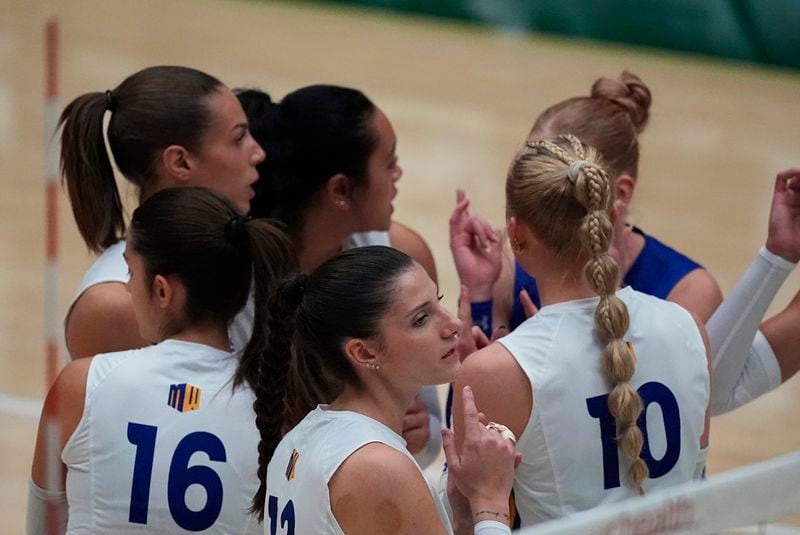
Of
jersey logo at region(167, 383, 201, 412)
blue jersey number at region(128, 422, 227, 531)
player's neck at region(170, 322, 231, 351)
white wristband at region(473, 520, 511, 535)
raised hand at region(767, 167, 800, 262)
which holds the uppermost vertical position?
raised hand at region(767, 167, 800, 262)

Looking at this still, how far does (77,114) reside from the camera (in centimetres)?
355

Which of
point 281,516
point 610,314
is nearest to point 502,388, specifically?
point 610,314

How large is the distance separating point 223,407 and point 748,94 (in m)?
8.75

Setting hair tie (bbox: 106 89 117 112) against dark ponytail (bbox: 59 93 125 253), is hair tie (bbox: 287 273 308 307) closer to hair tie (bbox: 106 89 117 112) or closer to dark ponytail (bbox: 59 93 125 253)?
dark ponytail (bbox: 59 93 125 253)

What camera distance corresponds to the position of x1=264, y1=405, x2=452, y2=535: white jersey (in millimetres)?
2338

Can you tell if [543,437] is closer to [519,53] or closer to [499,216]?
[499,216]

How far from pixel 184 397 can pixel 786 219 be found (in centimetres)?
150

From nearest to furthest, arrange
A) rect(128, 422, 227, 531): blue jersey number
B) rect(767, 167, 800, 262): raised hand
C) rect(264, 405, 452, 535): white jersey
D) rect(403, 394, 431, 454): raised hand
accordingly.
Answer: rect(264, 405, 452, 535): white jersey
rect(128, 422, 227, 531): blue jersey number
rect(767, 167, 800, 262): raised hand
rect(403, 394, 431, 454): raised hand

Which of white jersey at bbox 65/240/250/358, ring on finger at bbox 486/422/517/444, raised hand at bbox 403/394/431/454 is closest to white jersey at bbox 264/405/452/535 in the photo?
ring on finger at bbox 486/422/517/444

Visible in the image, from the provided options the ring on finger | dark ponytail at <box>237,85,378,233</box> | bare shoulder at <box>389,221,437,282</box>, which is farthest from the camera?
bare shoulder at <box>389,221,437,282</box>

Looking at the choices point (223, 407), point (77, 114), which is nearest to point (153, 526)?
point (223, 407)

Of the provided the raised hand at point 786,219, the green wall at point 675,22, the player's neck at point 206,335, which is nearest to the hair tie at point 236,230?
the player's neck at point 206,335

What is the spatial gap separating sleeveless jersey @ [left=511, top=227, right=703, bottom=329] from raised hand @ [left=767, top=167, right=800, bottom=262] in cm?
27

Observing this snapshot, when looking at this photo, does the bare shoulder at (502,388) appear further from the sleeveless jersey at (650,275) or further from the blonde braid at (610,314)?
the sleeveless jersey at (650,275)
